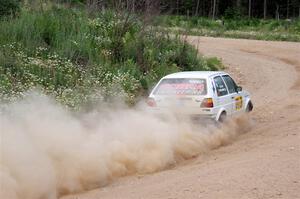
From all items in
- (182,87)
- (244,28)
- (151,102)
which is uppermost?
(182,87)

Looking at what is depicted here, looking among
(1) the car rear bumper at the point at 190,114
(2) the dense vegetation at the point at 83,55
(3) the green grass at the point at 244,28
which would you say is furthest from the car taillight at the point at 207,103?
(3) the green grass at the point at 244,28

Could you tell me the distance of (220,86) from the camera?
1392cm

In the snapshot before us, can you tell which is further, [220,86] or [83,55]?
[83,55]

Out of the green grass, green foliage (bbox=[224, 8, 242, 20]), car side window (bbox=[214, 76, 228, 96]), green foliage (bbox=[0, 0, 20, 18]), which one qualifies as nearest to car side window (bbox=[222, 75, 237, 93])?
car side window (bbox=[214, 76, 228, 96])

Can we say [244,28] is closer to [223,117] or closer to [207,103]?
[223,117]

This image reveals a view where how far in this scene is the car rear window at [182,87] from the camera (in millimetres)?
13203

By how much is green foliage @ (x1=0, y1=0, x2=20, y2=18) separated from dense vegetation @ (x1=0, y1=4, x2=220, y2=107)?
0.38m

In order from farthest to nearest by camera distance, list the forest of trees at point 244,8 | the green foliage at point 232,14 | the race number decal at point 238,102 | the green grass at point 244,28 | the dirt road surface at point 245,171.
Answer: the forest of trees at point 244,8
the green foliage at point 232,14
the green grass at point 244,28
the race number decal at point 238,102
the dirt road surface at point 245,171

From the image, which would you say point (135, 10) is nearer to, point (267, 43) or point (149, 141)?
point (149, 141)

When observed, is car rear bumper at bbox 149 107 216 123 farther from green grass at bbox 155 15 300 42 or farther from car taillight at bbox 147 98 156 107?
green grass at bbox 155 15 300 42

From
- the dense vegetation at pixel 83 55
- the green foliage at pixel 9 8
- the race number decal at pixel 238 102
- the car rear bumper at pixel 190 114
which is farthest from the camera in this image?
the green foliage at pixel 9 8

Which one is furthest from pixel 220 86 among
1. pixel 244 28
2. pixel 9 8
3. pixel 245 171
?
pixel 244 28

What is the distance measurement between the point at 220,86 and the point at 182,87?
1127 mm

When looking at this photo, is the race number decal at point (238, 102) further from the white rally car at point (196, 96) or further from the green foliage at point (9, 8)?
the green foliage at point (9, 8)
